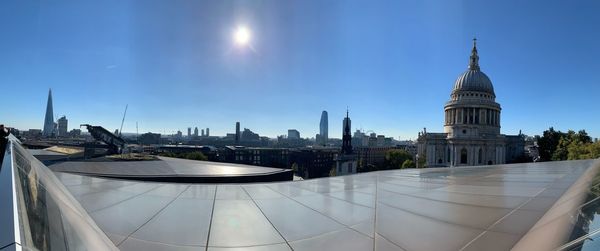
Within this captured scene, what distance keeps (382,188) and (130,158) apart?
26.2 metres

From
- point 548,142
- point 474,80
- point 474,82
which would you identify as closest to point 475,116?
point 474,82

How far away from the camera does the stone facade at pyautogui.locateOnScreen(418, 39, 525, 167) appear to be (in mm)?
81750

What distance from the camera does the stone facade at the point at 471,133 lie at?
8175 centimetres

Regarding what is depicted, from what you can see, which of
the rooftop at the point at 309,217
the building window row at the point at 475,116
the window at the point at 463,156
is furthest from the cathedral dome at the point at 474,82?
the rooftop at the point at 309,217

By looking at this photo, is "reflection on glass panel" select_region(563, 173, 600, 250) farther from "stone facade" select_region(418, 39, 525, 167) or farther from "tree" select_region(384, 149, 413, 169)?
"tree" select_region(384, 149, 413, 169)

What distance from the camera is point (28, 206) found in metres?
2.31

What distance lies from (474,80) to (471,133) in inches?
685

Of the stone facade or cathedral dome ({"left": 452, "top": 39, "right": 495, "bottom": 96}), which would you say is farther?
cathedral dome ({"left": 452, "top": 39, "right": 495, "bottom": 96})

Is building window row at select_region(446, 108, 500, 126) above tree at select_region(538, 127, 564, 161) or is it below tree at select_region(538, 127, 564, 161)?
above

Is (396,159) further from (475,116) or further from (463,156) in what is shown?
(475,116)

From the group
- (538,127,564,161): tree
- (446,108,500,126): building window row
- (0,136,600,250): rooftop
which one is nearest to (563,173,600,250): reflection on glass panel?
(0,136,600,250): rooftop

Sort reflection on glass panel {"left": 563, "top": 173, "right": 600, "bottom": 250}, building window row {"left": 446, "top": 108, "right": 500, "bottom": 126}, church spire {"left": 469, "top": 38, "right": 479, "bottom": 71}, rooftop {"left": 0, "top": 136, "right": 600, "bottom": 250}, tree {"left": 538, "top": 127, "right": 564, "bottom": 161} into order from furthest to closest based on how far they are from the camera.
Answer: church spire {"left": 469, "top": 38, "right": 479, "bottom": 71} → building window row {"left": 446, "top": 108, "right": 500, "bottom": 126} → tree {"left": 538, "top": 127, "right": 564, "bottom": 161} → rooftop {"left": 0, "top": 136, "right": 600, "bottom": 250} → reflection on glass panel {"left": 563, "top": 173, "right": 600, "bottom": 250}

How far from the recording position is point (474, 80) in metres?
90.1

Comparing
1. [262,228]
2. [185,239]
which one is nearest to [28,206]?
[185,239]
